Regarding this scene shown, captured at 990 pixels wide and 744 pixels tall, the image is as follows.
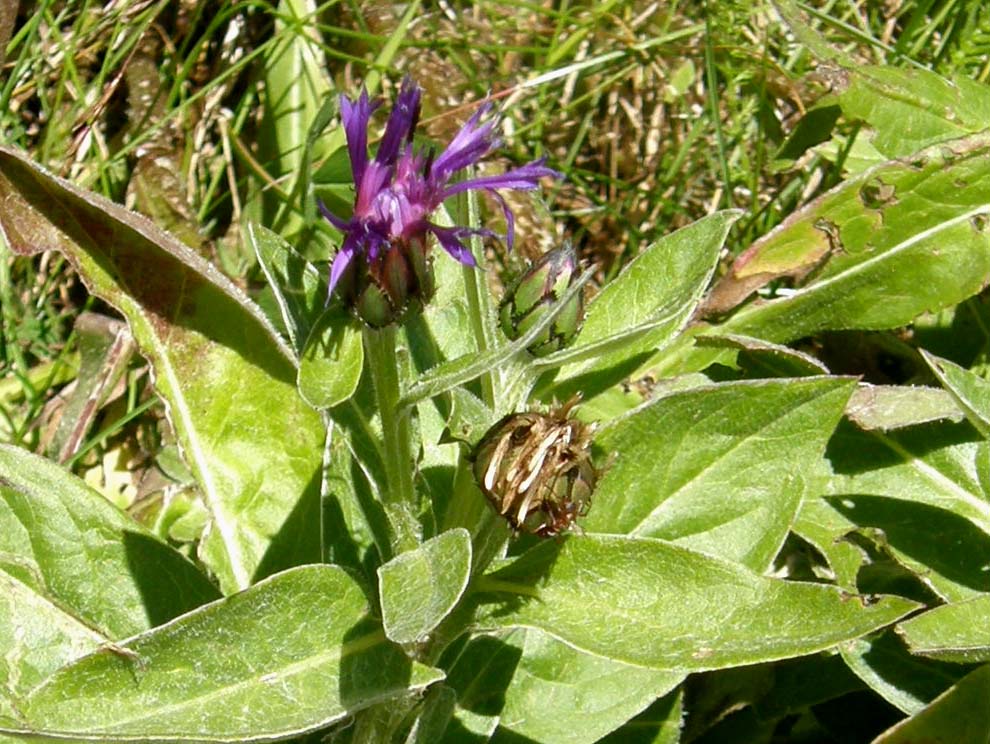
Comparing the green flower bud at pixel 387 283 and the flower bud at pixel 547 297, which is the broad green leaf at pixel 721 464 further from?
the green flower bud at pixel 387 283

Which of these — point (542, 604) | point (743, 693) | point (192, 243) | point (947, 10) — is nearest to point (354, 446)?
point (542, 604)

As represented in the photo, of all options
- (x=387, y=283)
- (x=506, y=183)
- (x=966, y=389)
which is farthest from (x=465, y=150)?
(x=966, y=389)

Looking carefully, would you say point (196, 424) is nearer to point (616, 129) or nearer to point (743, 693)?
point (743, 693)

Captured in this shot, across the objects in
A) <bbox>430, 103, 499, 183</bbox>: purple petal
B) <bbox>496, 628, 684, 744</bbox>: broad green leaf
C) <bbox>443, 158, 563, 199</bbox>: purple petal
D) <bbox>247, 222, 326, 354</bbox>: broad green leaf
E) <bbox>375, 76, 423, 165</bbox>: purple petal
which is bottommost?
<bbox>496, 628, 684, 744</bbox>: broad green leaf

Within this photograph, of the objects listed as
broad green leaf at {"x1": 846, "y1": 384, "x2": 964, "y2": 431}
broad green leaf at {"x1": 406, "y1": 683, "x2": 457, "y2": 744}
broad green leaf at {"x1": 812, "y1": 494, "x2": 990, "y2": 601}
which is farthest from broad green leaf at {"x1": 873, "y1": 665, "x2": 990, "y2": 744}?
broad green leaf at {"x1": 406, "y1": 683, "x2": 457, "y2": 744}

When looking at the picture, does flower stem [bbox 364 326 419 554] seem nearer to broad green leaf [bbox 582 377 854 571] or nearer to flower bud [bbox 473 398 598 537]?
flower bud [bbox 473 398 598 537]

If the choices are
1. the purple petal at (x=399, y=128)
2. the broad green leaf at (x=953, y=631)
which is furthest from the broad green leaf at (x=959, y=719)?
the purple petal at (x=399, y=128)
